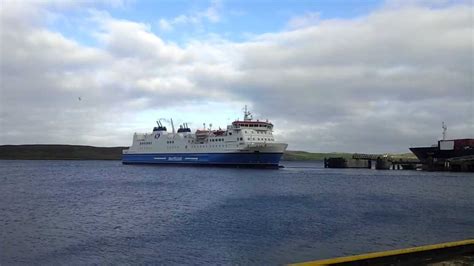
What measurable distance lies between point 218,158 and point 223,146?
8.26ft

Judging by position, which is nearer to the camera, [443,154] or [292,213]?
[292,213]

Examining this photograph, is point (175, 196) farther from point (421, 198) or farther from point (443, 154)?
point (443, 154)

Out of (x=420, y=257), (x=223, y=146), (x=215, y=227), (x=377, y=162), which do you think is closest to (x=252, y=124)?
(x=223, y=146)

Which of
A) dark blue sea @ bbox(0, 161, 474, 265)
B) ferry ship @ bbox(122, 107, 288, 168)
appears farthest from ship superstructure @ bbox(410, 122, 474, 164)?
dark blue sea @ bbox(0, 161, 474, 265)

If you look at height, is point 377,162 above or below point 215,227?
above


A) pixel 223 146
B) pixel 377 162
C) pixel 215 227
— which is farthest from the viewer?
pixel 377 162

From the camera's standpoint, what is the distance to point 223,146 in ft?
279

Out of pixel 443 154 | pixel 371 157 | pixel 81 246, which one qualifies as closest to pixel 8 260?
pixel 81 246

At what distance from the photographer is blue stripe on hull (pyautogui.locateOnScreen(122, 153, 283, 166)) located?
81.9 meters

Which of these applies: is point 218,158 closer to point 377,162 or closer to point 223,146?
point 223,146

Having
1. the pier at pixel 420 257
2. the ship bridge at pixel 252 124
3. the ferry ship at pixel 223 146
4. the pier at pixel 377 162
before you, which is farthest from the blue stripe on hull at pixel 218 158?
the pier at pixel 420 257

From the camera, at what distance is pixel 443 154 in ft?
298

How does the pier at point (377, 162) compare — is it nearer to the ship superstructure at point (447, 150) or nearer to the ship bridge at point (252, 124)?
the ship superstructure at point (447, 150)

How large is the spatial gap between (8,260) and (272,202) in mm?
20627
